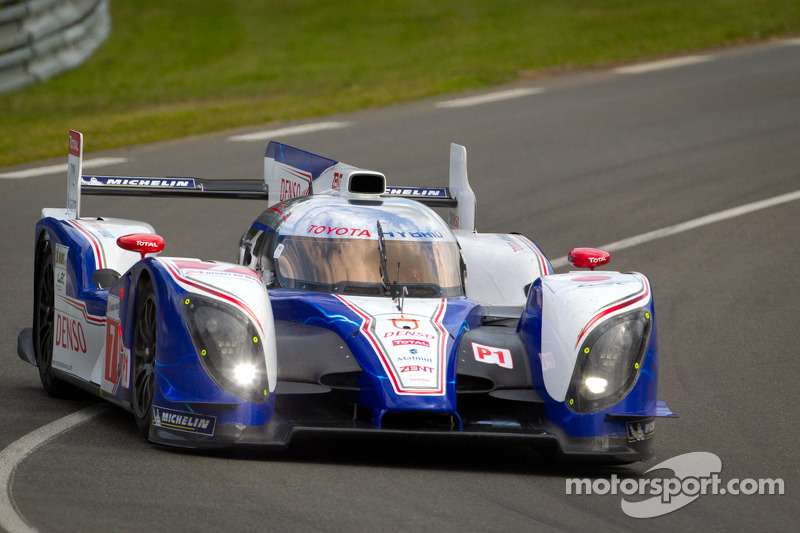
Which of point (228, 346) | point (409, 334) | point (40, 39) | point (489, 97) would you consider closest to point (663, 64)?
point (489, 97)

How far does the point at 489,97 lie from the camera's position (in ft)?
71.8

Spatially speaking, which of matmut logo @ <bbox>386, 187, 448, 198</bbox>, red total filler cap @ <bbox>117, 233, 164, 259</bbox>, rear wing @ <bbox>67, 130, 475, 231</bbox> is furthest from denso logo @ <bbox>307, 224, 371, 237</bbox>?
matmut logo @ <bbox>386, 187, 448, 198</bbox>

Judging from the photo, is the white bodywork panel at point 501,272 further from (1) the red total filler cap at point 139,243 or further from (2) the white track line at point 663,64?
(2) the white track line at point 663,64

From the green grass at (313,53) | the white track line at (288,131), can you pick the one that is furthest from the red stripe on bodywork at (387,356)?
the white track line at (288,131)

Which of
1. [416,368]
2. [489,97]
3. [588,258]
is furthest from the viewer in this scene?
[489,97]

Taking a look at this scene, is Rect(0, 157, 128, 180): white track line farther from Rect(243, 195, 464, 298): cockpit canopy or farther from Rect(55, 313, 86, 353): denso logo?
Rect(243, 195, 464, 298): cockpit canopy

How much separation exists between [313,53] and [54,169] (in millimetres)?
11536

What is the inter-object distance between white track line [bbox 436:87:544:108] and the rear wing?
1130 cm

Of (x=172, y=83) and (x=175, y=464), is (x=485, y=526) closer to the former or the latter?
(x=175, y=464)

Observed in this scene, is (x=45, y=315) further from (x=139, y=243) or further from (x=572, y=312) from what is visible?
(x=572, y=312)

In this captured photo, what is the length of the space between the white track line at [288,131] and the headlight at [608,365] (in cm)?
1218

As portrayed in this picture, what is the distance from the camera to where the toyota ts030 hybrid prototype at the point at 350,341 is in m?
6.51

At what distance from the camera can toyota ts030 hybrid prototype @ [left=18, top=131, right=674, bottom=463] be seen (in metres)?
6.51

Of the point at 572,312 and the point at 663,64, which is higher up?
the point at 663,64
